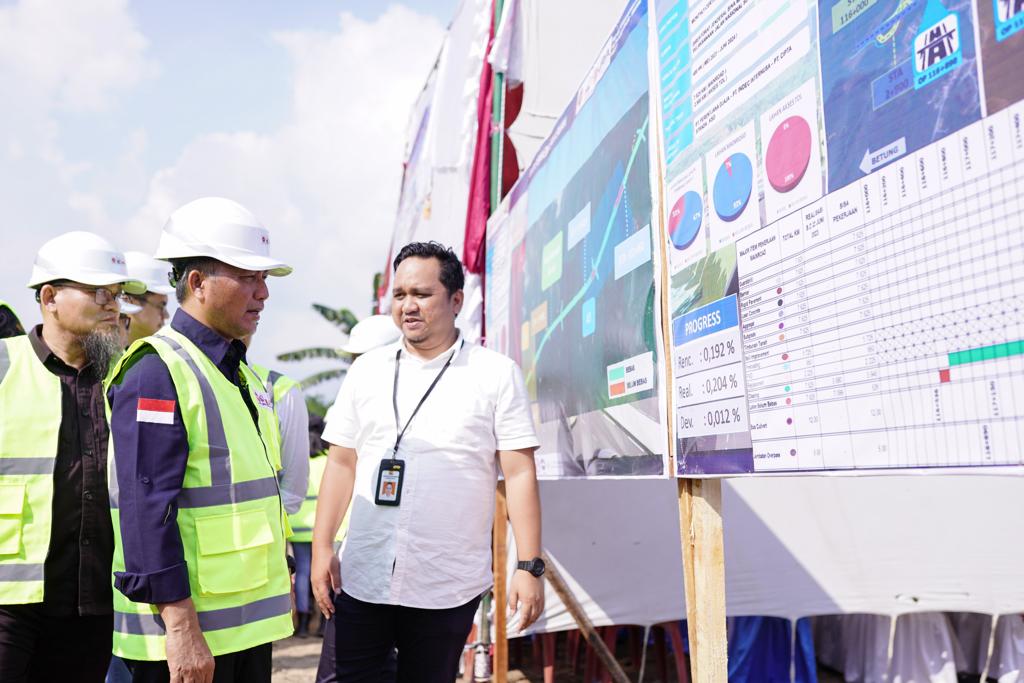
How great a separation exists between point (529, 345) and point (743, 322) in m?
2.03

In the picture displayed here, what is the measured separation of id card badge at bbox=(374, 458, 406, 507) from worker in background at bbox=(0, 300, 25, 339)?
1574mm

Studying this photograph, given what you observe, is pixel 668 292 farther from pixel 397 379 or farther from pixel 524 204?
pixel 524 204

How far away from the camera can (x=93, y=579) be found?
2303mm

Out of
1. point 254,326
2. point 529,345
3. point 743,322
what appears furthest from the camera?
point 529,345

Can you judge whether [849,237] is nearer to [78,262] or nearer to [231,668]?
[231,668]

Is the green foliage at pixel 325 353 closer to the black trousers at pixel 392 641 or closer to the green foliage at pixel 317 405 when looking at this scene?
the green foliage at pixel 317 405

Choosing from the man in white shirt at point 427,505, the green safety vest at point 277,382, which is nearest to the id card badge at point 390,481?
the man in white shirt at point 427,505

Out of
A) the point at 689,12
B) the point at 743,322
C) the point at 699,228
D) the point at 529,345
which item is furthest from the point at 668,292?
the point at 529,345

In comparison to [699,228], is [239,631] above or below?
below

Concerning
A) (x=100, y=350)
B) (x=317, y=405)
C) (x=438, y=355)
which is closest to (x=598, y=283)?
(x=438, y=355)

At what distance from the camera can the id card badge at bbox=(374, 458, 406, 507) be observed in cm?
237

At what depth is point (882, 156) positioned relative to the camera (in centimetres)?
119

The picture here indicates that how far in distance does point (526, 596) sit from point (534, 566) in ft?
0.27

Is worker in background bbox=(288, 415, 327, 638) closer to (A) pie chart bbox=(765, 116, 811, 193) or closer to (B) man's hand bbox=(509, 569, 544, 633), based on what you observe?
(B) man's hand bbox=(509, 569, 544, 633)
